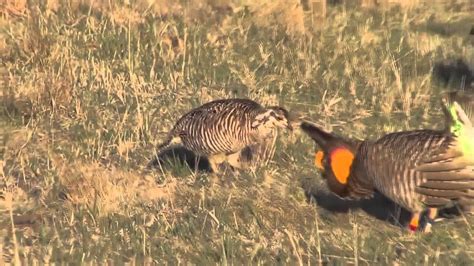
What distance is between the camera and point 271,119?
204 inches

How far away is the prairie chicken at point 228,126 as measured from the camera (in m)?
5.10

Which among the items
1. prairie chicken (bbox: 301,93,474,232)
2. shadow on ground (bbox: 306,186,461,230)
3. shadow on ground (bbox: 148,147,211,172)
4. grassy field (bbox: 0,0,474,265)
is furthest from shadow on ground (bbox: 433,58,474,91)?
prairie chicken (bbox: 301,93,474,232)

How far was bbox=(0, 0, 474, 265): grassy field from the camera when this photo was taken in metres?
4.64

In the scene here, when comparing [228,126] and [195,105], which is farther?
[195,105]

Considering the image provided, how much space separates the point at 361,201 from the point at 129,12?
14.5 feet

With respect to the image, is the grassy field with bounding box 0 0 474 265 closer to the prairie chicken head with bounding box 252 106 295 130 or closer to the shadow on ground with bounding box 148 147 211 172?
the shadow on ground with bounding box 148 147 211 172

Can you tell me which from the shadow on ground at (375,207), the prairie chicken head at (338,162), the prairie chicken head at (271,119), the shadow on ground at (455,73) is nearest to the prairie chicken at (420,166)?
the prairie chicken head at (338,162)

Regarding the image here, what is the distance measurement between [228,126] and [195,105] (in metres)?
1.89

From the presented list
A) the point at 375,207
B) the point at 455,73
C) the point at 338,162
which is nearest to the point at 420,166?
the point at 338,162

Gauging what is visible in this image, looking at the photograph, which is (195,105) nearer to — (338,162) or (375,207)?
(375,207)

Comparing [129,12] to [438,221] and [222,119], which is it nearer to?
[222,119]

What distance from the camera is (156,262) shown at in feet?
14.4

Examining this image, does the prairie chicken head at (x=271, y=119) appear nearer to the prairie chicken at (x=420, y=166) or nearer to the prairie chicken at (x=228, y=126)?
the prairie chicken at (x=228, y=126)

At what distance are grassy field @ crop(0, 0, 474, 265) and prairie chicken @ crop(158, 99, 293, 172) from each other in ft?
0.86
